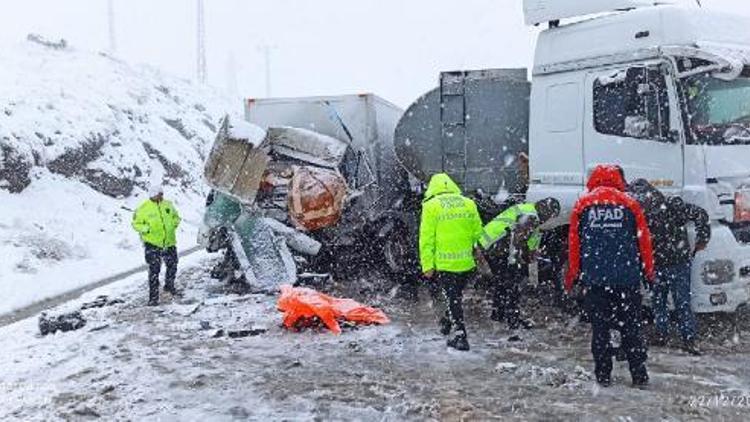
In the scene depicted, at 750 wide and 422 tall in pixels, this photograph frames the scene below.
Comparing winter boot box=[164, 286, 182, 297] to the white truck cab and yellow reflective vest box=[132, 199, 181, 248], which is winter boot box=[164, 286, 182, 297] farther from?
the white truck cab

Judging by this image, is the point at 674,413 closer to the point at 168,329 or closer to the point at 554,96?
the point at 554,96

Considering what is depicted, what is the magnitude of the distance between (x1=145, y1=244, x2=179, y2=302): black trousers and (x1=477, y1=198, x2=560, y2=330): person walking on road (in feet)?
15.3

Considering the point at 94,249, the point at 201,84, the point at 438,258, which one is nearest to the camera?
the point at 438,258

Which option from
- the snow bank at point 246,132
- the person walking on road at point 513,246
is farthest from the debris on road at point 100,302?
the person walking on road at point 513,246

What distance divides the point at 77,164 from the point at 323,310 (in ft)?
49.4

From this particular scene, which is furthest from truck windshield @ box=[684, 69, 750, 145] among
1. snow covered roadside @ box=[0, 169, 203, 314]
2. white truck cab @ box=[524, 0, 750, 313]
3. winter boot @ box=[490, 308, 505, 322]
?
snow covered roadside @ box=[0, 169, 203, 314]

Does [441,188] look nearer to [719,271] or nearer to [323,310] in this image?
[323,310]

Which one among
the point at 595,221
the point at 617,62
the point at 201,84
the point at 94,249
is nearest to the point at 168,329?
the point at 595,221

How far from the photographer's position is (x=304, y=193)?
1073 centimetres

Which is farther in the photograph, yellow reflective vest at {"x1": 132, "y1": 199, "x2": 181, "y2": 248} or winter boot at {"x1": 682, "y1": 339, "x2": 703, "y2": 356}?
yellow reflective vest at {"x1": 132, "y1": 199, "x2": 181, "y2": 248}

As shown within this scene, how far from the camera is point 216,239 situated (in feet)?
37.6

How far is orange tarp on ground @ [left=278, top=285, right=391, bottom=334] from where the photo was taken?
26.9 feet

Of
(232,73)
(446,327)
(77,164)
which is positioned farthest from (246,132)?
(232,73)

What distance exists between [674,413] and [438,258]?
2.56 meters
